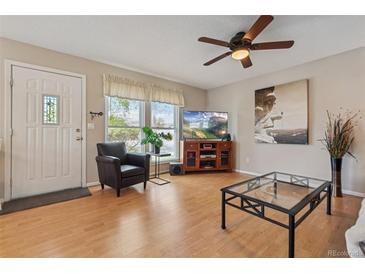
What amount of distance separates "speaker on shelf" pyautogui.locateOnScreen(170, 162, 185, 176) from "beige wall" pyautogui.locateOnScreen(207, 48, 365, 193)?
4.89 feet

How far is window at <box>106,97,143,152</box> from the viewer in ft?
11.1

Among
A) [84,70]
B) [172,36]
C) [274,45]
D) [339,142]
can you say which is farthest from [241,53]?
[84,70]

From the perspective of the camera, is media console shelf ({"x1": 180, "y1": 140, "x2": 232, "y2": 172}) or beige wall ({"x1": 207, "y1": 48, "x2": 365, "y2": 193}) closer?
beige wall ({"x1": 207, "y1": 48, "x2": 365, "y2": 193})

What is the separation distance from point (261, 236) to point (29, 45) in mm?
3895

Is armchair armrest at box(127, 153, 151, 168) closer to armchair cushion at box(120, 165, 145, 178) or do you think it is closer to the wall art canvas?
armchair cushion at box(120, 165, 145, 178)

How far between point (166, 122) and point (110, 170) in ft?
6.43

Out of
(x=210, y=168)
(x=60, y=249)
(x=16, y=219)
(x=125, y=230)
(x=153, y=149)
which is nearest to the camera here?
(x=60, y=249)

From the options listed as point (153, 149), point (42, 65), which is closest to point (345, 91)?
point (153, 149)

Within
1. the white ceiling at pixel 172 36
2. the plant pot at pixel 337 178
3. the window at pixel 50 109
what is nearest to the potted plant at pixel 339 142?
the plant pot at pixel 337 178

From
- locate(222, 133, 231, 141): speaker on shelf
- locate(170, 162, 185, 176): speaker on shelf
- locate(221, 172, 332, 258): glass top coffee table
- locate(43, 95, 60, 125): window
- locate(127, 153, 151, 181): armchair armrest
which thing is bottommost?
locate(170, 162, 185, 176): speaker on shelf

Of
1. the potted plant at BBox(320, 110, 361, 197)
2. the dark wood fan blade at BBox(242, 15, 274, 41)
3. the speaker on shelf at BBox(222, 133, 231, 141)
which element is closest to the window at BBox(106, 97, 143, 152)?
the speaker on shelf at BBox(222, 133, 231, 141)

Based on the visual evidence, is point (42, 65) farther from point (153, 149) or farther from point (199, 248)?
point (199, 248)

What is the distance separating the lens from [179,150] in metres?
4.43

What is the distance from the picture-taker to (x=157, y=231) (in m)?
1.67
